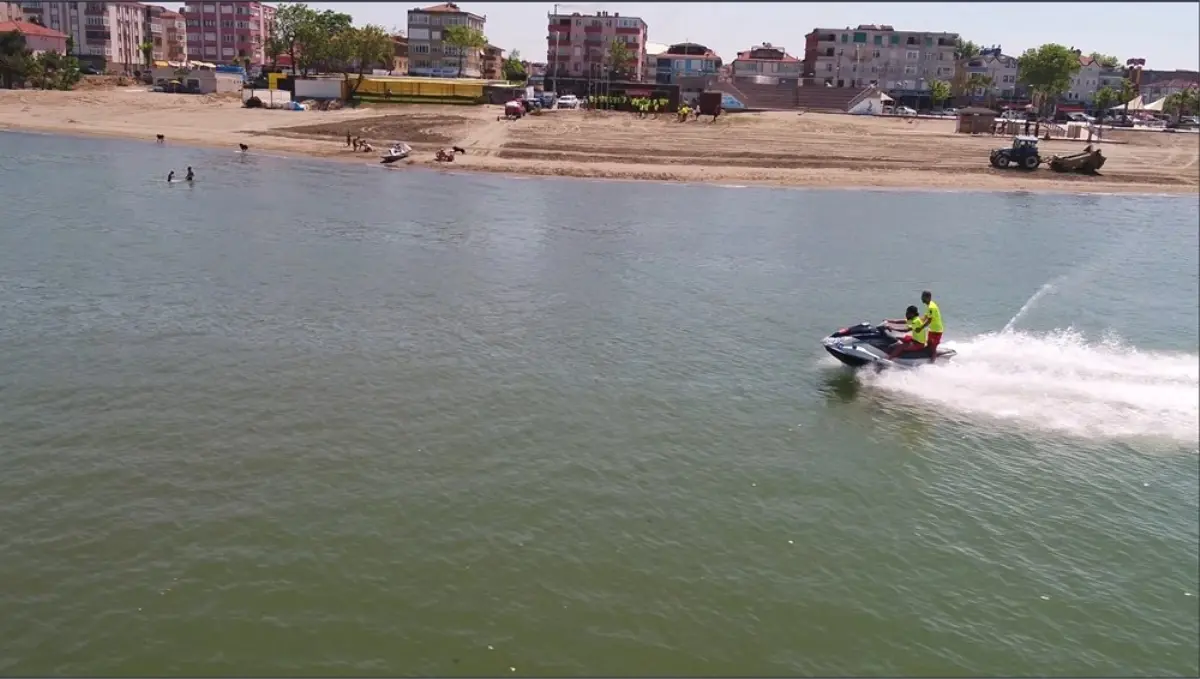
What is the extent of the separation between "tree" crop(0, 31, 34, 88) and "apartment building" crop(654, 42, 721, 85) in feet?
320

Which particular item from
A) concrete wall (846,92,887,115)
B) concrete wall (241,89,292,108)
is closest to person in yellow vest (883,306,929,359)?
concrete wall (241,89,292,108)

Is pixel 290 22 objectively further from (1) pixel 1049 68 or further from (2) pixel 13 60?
(1) pixel 1049 68

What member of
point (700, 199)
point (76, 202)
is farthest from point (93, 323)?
point (700, 199)

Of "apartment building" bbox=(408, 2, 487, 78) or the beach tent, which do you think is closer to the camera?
the beach tent

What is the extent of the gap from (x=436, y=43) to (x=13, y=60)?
83539 millimetres

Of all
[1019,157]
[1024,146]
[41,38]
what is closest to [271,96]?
[41,38]

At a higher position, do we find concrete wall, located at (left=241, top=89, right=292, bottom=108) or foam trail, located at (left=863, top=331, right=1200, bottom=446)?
concrete wall, located at (left=241, top=89, right=292, bottom=108)

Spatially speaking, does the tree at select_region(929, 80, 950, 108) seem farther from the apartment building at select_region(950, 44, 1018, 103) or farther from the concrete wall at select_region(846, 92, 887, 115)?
the concrete wall at select_region(846, 92, 887, 115)

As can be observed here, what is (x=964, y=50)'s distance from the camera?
191500 mm

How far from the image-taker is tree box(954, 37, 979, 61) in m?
167

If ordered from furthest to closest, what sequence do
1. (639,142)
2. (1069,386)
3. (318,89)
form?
(318,89), (639,142), (1069,386)

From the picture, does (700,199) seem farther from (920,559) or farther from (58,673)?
(58,673)

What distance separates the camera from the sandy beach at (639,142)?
78.2 meters

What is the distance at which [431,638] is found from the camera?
15766 millimetres
